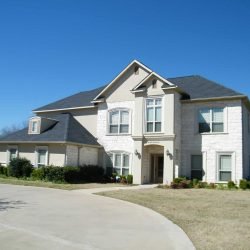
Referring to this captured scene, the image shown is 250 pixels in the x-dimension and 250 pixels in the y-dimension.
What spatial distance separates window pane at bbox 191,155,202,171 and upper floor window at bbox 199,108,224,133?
6.75ft

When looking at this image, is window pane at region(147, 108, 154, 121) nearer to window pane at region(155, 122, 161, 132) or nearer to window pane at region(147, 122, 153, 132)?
window pane at region(147, 122, 153, 132)

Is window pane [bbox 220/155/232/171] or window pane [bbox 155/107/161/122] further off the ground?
window pane [bbox 155/107/161/122]

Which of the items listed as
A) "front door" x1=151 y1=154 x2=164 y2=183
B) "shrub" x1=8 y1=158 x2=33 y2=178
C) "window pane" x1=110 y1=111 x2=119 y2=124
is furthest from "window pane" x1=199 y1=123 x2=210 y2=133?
"shrub" x1=8 y1=158 x2=33 y2=178

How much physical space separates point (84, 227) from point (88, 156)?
19.8m

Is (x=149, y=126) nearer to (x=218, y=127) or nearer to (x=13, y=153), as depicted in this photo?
(x=218, y=127)

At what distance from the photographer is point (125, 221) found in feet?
34.5

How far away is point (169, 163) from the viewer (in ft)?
81.7

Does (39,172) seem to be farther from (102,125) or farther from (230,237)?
(230,237)

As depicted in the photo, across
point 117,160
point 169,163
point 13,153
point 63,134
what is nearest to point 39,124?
point 63,134

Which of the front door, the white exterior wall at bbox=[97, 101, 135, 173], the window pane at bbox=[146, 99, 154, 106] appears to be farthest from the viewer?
the white exterior wall at bbox=[97, 101, 135, 173]

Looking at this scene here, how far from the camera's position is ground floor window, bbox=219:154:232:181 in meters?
24.4

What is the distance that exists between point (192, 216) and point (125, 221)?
2.53 m

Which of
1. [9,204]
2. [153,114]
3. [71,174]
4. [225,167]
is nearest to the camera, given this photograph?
[9,204]

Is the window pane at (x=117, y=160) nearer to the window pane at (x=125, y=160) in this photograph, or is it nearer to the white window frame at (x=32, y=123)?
the window pane at (x=125, y=160)
